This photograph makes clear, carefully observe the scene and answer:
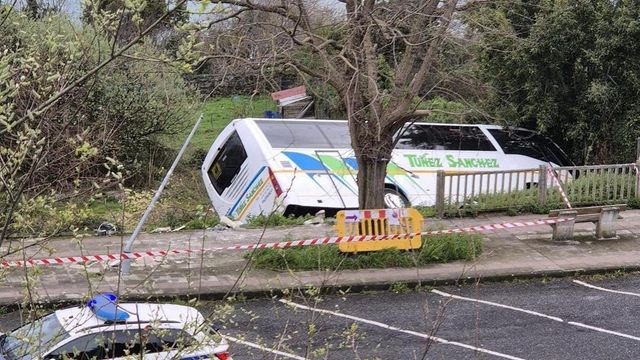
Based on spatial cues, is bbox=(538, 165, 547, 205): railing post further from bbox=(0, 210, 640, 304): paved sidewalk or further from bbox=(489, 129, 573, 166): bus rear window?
bbox=(489, 129, 573, 166): bus rear window

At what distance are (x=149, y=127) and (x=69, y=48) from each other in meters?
18.0

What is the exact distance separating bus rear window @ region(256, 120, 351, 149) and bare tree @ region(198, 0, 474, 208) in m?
4.91

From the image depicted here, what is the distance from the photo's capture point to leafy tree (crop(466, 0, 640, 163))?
16891 millimetres

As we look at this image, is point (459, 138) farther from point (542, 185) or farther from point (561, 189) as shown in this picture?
point (561, 189)

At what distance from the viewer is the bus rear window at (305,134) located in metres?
16.4

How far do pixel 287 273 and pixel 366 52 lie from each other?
11.5ft

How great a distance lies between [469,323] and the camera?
885 cm

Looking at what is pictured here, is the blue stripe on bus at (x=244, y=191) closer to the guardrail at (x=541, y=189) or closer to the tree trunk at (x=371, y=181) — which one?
the guardrail at (x=541, y=189)

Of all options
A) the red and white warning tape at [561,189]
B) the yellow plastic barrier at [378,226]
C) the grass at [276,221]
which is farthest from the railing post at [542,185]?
the grass at [276,221]

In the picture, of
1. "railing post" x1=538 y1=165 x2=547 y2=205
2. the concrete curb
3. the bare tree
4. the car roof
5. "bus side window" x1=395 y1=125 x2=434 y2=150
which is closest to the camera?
the car roof

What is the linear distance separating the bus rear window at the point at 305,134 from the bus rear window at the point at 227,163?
77cm

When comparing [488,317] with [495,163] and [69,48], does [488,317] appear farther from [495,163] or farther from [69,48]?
[495,163]

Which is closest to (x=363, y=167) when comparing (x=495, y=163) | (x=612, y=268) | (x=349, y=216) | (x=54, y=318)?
(x=349, y=216)

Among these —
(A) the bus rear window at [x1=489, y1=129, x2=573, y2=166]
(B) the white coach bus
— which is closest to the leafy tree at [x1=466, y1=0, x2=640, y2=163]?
(A) the bus rear window at [x1=489, y1=129, x2=573, y2=166]
